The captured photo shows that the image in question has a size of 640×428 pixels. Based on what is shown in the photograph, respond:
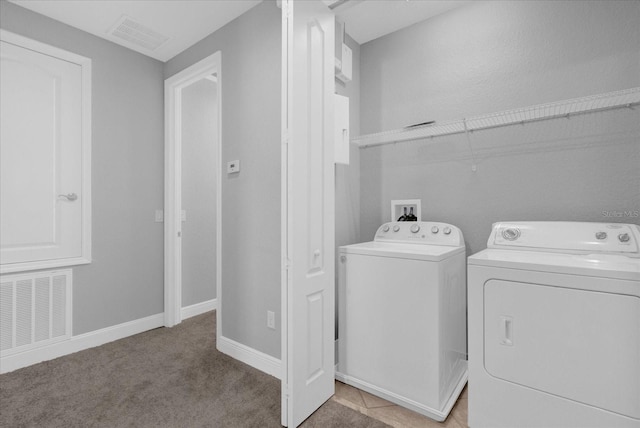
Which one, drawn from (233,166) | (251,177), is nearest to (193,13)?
(233,166)

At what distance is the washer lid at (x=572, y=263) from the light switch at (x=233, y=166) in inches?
66.5

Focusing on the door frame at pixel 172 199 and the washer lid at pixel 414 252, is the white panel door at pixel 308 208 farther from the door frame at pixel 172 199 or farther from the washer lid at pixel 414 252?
the door frame at pixel 172 199

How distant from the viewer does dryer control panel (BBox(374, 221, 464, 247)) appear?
1935mm

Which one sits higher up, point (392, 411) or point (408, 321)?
point (408, 321)

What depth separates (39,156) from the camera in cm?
218

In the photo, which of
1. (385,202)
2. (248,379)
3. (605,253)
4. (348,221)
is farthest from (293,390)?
(605,253)

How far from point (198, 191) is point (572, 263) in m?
3.22

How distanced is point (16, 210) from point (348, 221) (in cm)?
240


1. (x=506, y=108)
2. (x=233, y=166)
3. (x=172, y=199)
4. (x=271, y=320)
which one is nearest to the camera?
(x=506, y=108)

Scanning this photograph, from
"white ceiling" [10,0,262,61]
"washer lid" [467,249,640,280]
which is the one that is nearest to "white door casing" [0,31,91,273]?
"white ceiling" [10,0,262,61]

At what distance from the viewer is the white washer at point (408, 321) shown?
1544mm

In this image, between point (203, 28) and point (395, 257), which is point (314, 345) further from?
point (203, 28)

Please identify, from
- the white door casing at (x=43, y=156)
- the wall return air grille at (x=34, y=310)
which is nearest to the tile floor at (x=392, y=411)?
the wall return air grille at (x=34, y=310)

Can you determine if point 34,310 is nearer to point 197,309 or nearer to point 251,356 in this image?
point 197,309
